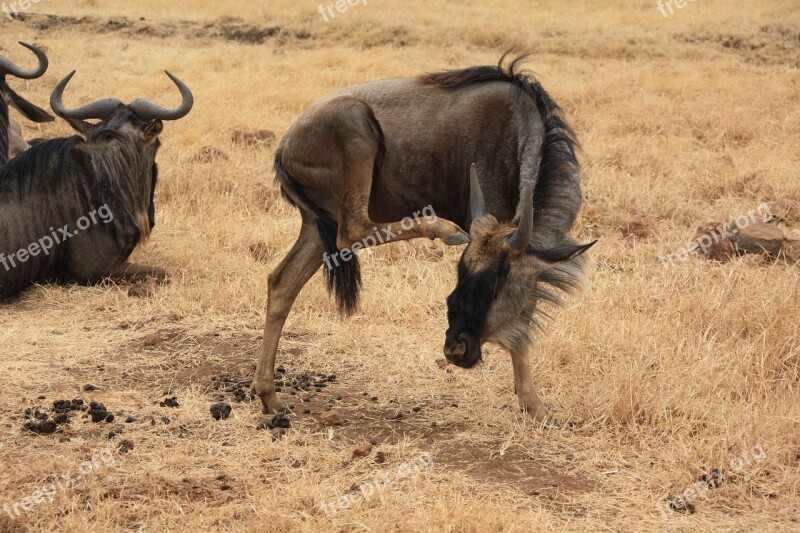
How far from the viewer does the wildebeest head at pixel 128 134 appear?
5949 mm

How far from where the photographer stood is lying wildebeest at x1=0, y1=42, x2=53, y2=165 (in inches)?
267

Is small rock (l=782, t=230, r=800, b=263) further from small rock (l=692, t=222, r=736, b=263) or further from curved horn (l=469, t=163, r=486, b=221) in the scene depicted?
curved horn (l=469, t=163, r=486, b=221)

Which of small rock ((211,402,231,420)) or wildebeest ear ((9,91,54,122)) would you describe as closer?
small rock ((211,402,231,420))

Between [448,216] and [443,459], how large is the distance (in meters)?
1.01

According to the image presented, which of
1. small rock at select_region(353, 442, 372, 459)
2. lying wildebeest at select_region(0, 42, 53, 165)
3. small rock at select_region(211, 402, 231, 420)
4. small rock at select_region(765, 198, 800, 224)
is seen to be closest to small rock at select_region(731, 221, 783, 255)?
small rock at select_region(765, 198, 800, 224)

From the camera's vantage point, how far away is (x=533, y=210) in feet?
11.9

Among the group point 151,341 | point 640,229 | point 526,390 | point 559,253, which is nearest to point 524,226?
point 559,253

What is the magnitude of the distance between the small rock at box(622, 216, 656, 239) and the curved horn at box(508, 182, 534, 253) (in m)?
2.96

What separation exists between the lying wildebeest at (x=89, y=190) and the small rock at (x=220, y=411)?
82.2 inches

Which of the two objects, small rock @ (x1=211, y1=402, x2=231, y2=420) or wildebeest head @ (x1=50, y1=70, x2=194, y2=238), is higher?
wildebeest head @ (x1=50, y1=70, x2=194, y2=238)

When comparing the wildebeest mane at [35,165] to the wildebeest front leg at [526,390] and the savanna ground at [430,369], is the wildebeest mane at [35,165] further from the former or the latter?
the wildebeest front leg at [526,390]

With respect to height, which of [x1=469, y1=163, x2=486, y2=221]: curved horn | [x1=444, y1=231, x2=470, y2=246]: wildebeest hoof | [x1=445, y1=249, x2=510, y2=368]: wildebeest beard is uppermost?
[x1=469, y1=163, x2=486, y2=221]: curved horn

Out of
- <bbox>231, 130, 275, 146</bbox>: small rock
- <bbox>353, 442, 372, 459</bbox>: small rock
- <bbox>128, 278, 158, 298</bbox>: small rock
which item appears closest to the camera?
<bbox>353, 442, 372, 459</bbox>: small rock

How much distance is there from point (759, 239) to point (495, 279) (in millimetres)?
2826
